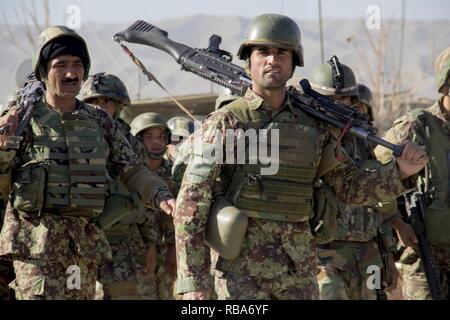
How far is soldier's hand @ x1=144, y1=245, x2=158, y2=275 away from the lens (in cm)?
1133

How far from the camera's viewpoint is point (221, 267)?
7.29m

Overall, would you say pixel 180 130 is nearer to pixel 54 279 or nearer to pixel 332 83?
pixel 332 83

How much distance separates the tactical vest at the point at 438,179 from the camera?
979 centimetres

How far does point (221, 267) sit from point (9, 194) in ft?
5.45

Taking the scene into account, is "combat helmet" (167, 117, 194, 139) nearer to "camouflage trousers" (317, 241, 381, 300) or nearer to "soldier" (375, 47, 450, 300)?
"camouflage trousers" (317, 241, 381, 300)

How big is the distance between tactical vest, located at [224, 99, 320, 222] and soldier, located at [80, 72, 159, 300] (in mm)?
3391

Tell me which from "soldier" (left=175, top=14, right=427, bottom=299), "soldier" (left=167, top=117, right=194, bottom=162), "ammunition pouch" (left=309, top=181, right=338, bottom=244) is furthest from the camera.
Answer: "soldier" (left=167, top=117, right=194, bottom=162)

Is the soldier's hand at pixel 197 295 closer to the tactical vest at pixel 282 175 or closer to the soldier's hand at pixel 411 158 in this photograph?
the tactical vest at pixel 282 175

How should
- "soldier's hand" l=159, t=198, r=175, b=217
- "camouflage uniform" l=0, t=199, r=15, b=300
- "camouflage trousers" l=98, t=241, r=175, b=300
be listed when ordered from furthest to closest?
"camouflage trousers" l=98, t=241, r=175, b=300, "camouflage uniform" l=0, t=199, r=15, b=300, "soldier's hand" l=159, t=198, r=175, b=217

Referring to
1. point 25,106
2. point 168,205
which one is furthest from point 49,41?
point 168,205

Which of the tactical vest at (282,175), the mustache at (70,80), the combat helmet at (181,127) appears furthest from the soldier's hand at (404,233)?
the combat helmet at (181,127)

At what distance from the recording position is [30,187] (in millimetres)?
7957

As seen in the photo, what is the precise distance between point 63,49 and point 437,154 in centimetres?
319

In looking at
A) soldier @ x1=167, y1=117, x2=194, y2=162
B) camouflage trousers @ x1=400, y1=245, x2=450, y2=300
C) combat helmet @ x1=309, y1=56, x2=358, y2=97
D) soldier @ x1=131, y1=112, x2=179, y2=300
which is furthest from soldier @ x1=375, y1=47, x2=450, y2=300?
soldier @ x1=167, y1=117, x2=194, y2=162
